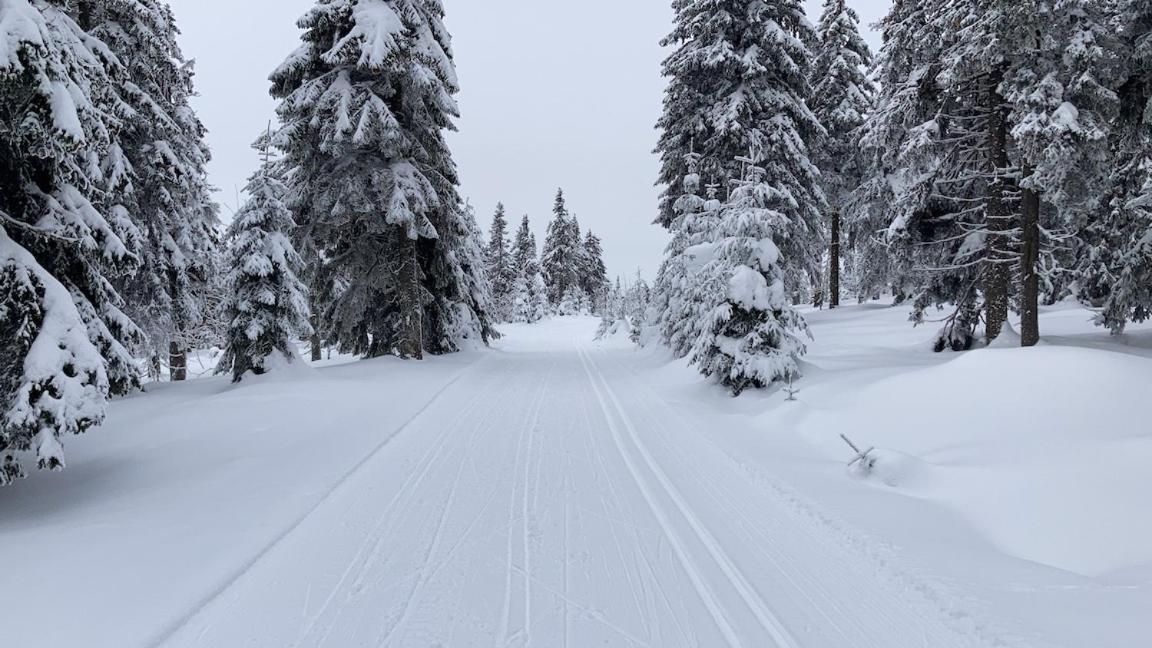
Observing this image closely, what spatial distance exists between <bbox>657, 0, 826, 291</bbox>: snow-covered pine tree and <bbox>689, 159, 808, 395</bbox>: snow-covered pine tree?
6.08 m

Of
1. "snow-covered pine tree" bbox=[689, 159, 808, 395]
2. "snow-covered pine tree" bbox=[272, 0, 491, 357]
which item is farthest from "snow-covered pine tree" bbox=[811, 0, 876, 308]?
"snow-covered pine tree" bbox=[272, 0, 491, 357]

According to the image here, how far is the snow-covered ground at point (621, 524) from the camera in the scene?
13.1 feet

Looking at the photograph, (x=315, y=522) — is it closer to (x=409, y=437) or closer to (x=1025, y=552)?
(x=409, y=437)

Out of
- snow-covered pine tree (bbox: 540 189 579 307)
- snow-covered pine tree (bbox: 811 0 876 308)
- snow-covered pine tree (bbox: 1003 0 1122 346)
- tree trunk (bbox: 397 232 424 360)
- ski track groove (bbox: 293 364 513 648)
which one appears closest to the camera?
ski track groove (bbox: 293 364 513 648)

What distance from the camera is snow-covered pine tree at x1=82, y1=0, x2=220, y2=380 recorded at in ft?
46.8

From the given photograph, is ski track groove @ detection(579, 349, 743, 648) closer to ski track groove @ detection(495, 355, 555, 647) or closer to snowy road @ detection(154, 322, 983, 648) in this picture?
snowy road @ detection(154, 322, 983, 648)

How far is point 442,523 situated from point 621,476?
2512 millimetres

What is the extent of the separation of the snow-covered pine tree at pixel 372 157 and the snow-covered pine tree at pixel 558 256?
171 ft

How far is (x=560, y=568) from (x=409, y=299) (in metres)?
14.6

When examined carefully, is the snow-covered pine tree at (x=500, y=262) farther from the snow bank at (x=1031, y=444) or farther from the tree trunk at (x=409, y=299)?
the snow bank at (x=1031, y=444)

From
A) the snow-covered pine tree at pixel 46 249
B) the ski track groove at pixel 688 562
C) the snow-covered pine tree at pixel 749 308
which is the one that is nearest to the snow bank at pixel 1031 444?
the snow-covered pine tree at pixel 749 308

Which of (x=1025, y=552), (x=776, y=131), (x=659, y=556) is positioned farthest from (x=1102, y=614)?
(x=776, y=131)

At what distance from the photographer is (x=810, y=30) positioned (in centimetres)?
1977

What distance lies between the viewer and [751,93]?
18719mm
